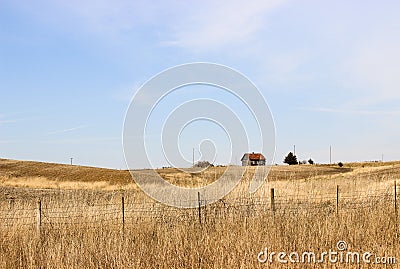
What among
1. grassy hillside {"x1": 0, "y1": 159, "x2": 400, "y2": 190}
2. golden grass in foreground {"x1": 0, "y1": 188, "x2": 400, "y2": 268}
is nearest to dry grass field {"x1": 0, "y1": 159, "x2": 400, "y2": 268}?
golden grass in foreground {"x1": 0, "y1": 188, "x2": 400, "y2": 268}

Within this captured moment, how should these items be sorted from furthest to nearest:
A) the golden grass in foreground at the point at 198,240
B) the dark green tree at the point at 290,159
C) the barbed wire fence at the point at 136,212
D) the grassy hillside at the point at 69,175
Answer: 1. the dark green tree at the point at 290,159
2. the grassy hillside at the point at 69,175
3. the barbed wire fence at the point at 136,212
4. the golden grass in foreground at the point at 198,240

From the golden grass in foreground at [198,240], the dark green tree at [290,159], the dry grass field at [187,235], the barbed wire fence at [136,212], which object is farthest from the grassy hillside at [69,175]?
the dark green tree at [290,159]

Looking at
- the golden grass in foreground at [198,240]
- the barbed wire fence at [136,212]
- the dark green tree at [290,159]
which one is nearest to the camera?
the golden grass in foreground at [198,240]

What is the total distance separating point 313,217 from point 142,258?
416cm

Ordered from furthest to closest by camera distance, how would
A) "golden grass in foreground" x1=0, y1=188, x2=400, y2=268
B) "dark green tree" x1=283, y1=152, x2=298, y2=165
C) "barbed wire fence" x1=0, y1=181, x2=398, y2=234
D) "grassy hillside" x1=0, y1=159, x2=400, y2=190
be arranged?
"dark green tree" x1=283, y1=152, x2=298, y2=165, "grassy hillside" x1=0, y1=159, x2=400, y2=190, "barbed wire fence" x1=0, y1=181, x2=398, y2=234, "golden grass in foreground" x1=0, y1=188, x2=400, y2=268

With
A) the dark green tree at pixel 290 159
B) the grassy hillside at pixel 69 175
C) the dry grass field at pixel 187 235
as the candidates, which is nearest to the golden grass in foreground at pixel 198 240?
the dry grass field at pixel 187 235

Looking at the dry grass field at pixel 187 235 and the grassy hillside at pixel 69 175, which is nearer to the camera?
the dry grass field at pixel 187 235

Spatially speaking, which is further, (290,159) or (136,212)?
(290,159)

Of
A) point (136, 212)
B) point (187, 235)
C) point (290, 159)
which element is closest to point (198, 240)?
point (187, 235)

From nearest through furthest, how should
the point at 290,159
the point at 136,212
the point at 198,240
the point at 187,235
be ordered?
1. the point at 198,240
2. the point at 187,235
3. the point at 136,212
4. the point at 290,159

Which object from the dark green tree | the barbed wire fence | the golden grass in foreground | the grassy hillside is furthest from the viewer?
the dark green tree

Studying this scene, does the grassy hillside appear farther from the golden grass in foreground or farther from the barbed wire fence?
the golden grass in foreground

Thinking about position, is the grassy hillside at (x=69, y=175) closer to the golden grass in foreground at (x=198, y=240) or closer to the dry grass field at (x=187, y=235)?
the dry grass field at (x=187, y=235)

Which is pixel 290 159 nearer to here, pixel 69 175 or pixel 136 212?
pixel 69 175
